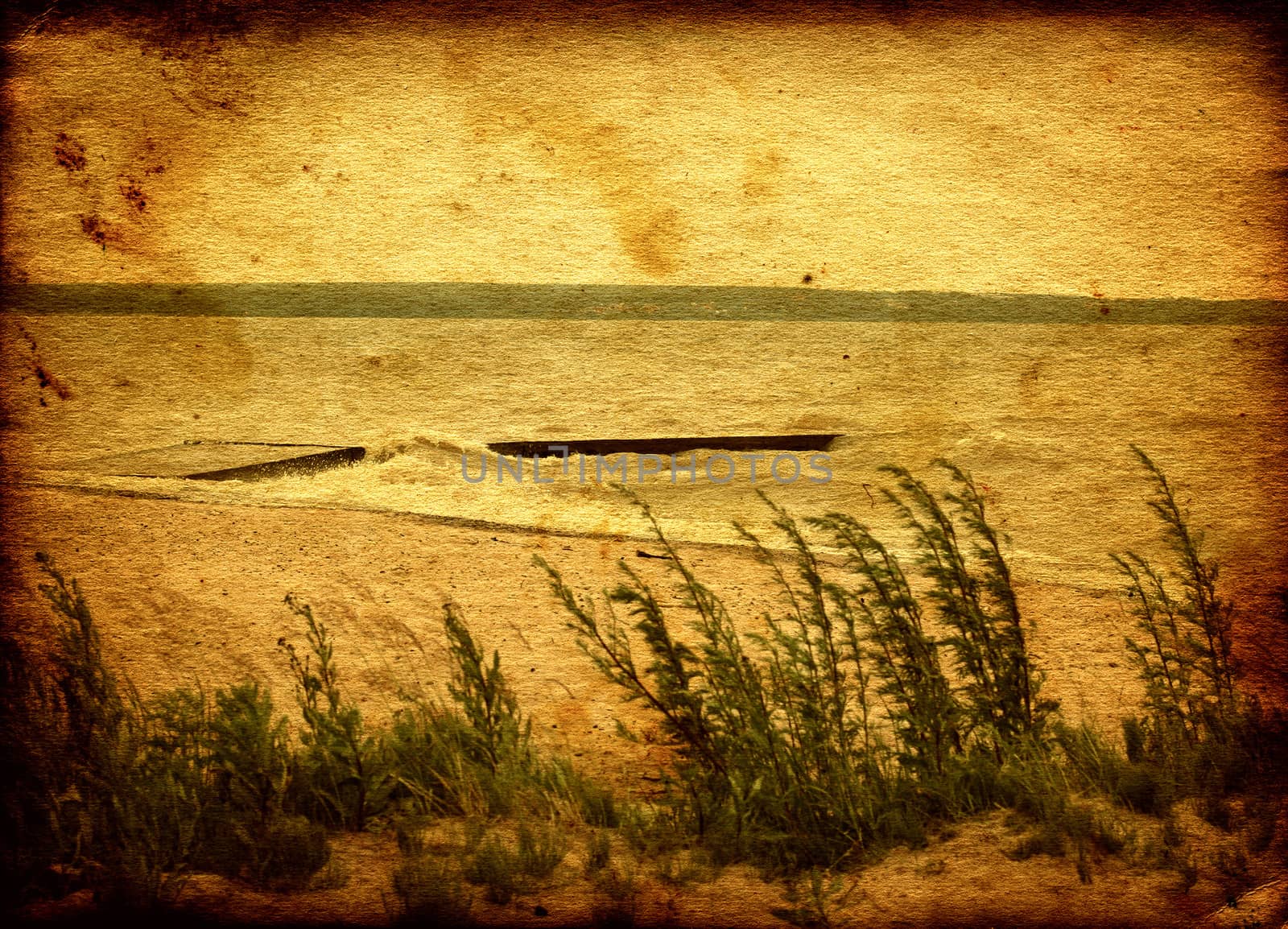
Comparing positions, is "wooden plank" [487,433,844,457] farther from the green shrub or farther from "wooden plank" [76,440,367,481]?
the green shrub

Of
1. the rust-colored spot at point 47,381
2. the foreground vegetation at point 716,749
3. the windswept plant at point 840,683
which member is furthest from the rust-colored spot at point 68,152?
the windswept plant at point 840,683

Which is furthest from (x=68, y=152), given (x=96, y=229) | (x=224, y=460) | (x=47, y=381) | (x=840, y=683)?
(x=840, y=683)

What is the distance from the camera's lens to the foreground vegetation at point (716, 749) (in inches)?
125

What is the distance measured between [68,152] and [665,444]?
7.97 ft

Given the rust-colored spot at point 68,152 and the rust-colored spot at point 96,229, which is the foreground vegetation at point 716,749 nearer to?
the rust-colored spot at point 96,229

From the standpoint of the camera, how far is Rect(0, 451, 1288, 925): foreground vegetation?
3172 millimetres

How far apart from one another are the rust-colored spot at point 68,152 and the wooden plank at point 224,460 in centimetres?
107

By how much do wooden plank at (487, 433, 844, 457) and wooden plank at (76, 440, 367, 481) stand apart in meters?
0.62

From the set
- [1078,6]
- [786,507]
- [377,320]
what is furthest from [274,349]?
[1078,6]

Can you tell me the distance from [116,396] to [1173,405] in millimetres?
3846

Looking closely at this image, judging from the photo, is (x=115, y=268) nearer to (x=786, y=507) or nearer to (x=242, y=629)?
(x=242, y=629)

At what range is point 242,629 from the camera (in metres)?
3.72

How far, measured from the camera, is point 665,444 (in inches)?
150

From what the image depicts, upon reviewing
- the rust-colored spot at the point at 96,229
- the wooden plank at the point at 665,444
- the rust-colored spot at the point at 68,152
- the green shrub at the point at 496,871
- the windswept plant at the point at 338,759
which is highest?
the rust-colored spot at the point at 68,152
